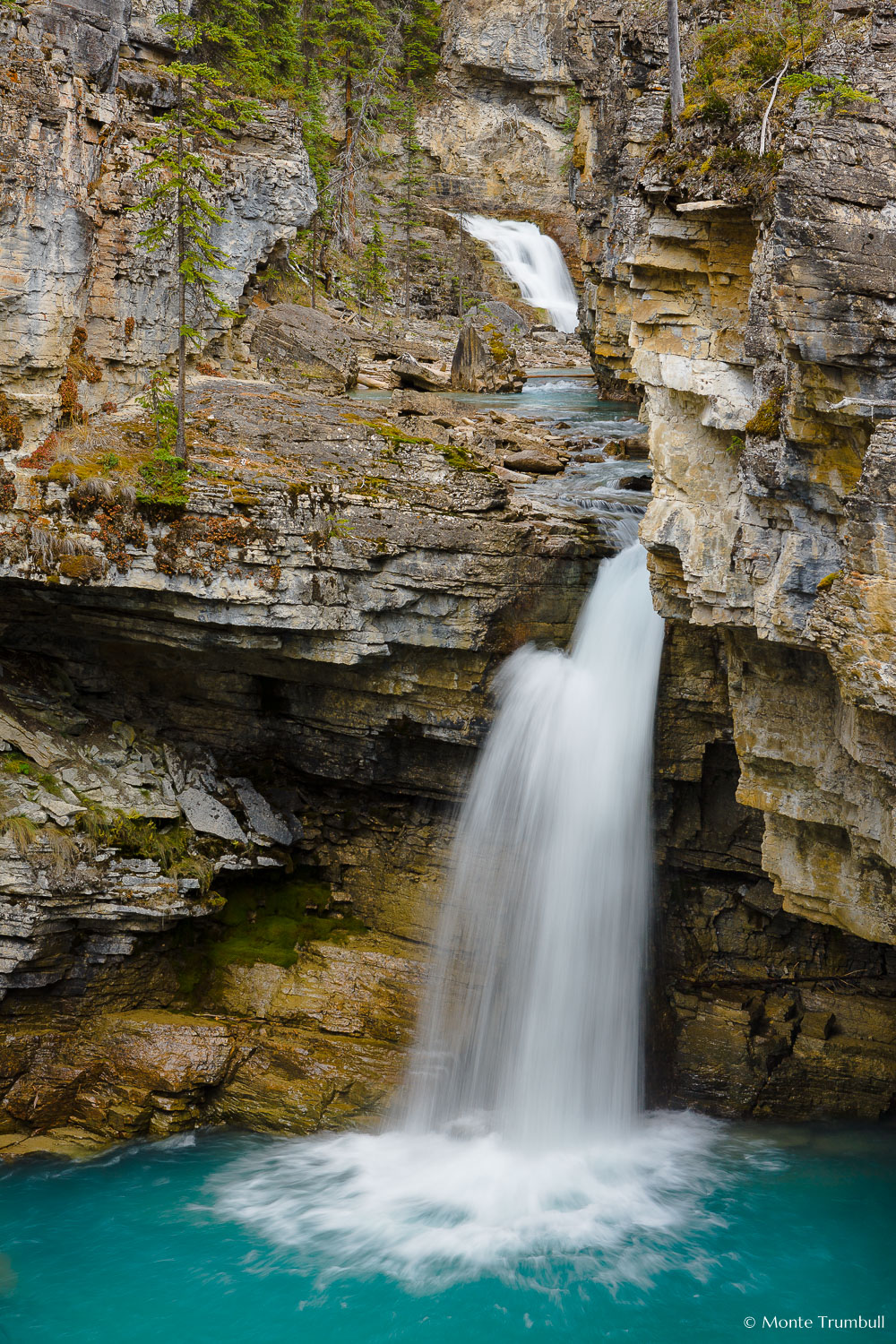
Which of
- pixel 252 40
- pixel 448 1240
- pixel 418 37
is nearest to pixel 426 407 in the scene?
pixel 448 1240

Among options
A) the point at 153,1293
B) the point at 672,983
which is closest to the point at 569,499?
the point at 672,983

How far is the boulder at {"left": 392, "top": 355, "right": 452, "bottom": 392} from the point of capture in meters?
25.2

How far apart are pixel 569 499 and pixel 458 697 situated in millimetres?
3817

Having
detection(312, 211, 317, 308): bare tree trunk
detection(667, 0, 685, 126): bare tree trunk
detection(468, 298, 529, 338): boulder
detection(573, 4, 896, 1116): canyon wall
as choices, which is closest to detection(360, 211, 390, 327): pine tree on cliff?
detection(312, 211, 317, 308): bare tree trunk

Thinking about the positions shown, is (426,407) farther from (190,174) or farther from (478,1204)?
(478,1204)

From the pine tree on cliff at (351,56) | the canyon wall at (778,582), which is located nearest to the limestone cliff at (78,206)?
the canyon wall at (778,582)

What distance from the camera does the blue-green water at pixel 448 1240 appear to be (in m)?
10.6

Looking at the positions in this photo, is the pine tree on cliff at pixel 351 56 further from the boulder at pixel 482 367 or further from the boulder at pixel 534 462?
the boulder at pixel 534 462

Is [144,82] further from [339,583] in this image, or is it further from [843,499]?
[843,499]

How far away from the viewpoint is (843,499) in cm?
877

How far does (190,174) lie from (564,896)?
1582 cm

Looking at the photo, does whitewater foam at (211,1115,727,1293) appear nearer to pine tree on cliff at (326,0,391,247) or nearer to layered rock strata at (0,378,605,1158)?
layered rock strata at (0,378,605,1158)

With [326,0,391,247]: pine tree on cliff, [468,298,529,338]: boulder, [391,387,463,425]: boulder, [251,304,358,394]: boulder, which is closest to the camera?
[391,387,463,425]: boulder

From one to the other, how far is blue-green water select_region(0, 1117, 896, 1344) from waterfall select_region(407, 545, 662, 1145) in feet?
2.89
